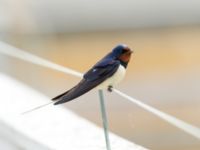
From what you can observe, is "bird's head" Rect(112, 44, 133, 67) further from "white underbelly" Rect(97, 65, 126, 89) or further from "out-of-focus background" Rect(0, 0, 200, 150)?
"out-of-focus background" Rect(0, 0, 200, 150)

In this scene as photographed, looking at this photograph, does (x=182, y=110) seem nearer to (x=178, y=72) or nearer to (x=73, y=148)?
(x=178, y=72)

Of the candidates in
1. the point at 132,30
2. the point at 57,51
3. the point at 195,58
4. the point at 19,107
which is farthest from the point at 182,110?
the point at 19,107

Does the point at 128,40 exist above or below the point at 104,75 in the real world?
below

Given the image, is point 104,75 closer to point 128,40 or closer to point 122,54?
point 122,54

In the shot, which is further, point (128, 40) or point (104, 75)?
point (128, 40)

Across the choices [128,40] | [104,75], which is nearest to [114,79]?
[104,75]

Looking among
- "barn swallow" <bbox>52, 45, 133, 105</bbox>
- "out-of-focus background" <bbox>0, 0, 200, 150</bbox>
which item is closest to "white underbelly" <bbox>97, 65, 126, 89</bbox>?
"barn swallow" <bbox>52, 45, 133, 105</bbox>
